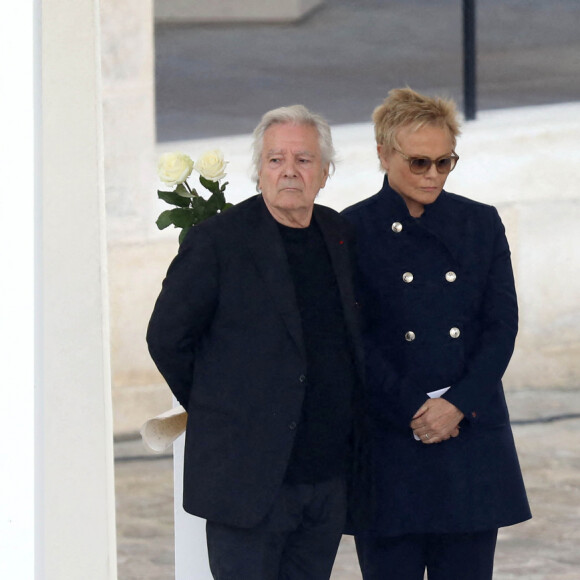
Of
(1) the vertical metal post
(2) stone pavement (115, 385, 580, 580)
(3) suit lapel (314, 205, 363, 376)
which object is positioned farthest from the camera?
(1) the vertical metal post

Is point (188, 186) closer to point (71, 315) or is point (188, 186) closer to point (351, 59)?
point (71, 315)

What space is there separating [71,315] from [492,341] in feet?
3.18

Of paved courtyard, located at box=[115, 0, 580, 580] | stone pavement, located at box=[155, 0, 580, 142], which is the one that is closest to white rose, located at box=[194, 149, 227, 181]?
paved courtyard, located at box=[115, 0, 580, 580]

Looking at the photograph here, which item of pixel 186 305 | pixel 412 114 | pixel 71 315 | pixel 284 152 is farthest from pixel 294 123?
pixel 71 315

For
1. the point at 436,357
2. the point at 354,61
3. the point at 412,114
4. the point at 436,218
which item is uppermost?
the point at 354,61

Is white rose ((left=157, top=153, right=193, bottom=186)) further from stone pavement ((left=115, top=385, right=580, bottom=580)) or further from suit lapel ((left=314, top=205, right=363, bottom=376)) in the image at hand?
stone pavement ((left=115, top=385, right=580, bottom=580))

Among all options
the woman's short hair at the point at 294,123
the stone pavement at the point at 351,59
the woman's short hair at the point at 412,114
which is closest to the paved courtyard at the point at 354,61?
the stone pavement at the point at 351,59

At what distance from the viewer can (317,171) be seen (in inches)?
110

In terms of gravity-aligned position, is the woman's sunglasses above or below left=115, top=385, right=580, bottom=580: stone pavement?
above

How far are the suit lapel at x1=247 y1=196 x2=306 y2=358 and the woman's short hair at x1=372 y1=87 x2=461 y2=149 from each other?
379 millimetres

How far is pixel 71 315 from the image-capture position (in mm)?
2621

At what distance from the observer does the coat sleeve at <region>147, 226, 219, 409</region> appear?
2705mm
